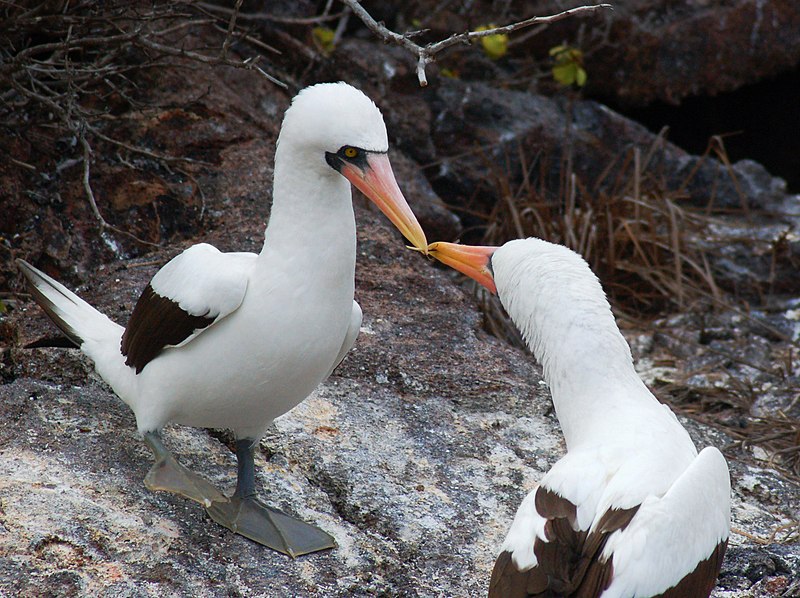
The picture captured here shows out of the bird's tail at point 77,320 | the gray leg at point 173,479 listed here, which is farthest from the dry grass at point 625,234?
the gray leg at point 173,479

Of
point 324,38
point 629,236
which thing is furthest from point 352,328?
point 324,38

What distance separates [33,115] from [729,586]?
3554 mm

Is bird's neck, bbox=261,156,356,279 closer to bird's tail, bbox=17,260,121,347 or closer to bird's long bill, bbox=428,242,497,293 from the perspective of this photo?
A: bird's long bill, bbox=428,242,497,293

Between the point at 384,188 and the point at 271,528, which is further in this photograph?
the point at 271,528

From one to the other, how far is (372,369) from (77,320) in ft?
3.55

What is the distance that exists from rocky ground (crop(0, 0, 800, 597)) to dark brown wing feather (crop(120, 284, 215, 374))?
32cm

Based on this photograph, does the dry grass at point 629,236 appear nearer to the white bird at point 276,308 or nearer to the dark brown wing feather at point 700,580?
the white bird at point 276,308

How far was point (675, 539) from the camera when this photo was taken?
8.27 ft

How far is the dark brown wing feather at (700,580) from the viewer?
2.57 m

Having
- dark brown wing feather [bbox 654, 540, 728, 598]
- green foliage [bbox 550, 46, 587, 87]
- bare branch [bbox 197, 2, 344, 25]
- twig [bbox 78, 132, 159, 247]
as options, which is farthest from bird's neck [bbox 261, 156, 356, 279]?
green foliage [bbox 550, 46, 587, 87]

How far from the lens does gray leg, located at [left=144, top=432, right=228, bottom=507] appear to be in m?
3.17

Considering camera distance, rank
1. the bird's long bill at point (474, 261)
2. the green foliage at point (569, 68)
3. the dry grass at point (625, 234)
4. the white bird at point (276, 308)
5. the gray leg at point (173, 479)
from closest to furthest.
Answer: the white bird at point (276, 308) < the gray leg at point (173, 479) < the bird's long bill at point (474, 261) < the dry grass at point (625, 234) < the green foliage at point (569, 68)

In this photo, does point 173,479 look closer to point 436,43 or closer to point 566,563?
point 566,563

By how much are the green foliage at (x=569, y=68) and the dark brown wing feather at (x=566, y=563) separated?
4663 millimetres
